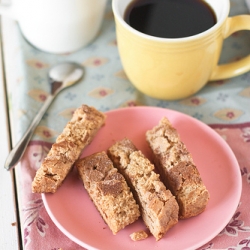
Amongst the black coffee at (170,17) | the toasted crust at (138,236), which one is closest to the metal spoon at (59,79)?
the black coffee at (170,17)

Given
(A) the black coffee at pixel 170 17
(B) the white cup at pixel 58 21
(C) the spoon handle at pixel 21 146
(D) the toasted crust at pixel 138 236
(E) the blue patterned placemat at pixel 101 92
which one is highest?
(A) the black coffee at pixel 170 17

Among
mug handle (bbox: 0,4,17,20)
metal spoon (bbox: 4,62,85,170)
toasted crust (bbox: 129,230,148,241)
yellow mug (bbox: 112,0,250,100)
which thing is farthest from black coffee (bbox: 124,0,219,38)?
toasted crust (bbox: 129,230,148,241)

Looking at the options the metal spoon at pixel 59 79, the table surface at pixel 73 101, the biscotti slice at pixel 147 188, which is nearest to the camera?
the biscotti slice at pixel 147 188

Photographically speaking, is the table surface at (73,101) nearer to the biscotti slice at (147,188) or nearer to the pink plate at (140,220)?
the pink plate at (140,220)

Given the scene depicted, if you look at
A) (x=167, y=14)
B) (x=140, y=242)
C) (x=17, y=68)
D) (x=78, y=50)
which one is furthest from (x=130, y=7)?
(x=140, y=242)

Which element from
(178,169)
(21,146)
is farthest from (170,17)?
(21,146)
